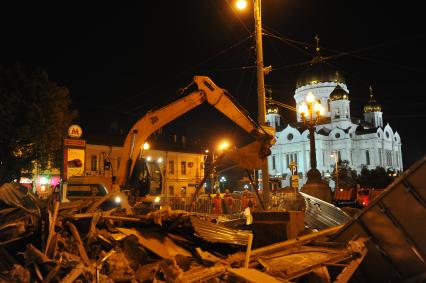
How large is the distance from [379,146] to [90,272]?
9516 cm

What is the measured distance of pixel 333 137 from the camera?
93062 millimetres

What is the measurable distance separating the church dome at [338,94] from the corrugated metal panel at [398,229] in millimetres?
83239

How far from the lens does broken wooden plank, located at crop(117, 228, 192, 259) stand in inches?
245

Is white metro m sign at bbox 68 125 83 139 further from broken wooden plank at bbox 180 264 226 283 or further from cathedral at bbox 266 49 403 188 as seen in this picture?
cathedral at bbox 266 49 403 188

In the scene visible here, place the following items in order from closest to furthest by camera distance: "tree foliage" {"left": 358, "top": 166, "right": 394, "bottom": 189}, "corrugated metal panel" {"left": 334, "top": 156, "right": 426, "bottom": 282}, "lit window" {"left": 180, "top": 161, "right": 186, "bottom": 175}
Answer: "corrugated metal panel" {"left": 334, "top": 156, "right": 426, "bottom": 282}, "lit window" {"left": 180, "top": 161, "right": 186, "bottom": 175}, "tree foliage" {"left": 358, "top": 166, "right": 394, "bottom": 189}

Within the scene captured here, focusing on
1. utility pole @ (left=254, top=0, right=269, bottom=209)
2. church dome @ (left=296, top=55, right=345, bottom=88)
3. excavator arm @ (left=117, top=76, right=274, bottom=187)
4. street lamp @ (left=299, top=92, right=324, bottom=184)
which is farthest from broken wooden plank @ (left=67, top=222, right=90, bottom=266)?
church dome @ (left=296, top=55, right=345, bottom=88)

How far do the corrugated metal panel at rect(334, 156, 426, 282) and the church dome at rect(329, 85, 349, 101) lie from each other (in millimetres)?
83239

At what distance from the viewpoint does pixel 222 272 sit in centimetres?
→ 558

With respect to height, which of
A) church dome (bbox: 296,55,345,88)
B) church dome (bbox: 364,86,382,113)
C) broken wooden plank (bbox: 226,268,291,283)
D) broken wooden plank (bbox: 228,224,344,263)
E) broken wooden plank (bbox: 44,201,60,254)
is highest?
church dome (bbox: 296,55,345,88)

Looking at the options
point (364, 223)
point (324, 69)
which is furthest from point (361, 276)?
point (324, 69)

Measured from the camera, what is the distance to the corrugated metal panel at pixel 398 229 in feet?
20.4

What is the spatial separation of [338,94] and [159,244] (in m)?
85.7

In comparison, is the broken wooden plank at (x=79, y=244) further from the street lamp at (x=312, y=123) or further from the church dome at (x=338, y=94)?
the church dome at (x=338, y=94)

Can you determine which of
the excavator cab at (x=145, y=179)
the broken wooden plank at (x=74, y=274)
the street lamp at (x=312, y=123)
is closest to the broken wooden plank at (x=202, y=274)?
the broken wooden plank at (x=74, y=274)
